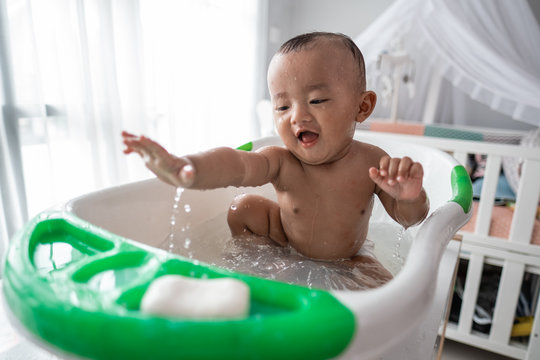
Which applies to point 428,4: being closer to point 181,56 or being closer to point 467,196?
point 181,56

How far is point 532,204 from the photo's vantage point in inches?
46.2

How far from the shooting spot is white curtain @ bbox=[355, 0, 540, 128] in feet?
4.85

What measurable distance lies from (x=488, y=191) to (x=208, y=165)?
104 cm

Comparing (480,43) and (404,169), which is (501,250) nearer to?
(480,43)

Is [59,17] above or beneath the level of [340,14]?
beneath

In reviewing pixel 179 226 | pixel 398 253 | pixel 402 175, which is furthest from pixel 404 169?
pixel 179 226

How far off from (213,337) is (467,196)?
557 millimetres

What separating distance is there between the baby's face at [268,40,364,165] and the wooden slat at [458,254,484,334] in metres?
0.95

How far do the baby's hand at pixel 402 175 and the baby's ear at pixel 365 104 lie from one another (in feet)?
0.67

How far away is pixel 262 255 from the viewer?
746 millimetres

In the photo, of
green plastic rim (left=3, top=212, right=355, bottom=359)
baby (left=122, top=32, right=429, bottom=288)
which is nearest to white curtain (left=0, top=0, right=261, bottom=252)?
baby (left=122, top=32, right=429, bottom=288)

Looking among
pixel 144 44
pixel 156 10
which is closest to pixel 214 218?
pixel 144 44

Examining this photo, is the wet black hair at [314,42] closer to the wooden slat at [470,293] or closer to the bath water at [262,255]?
the bath water at [262,255]

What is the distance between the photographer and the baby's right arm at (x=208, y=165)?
17.7 inches
